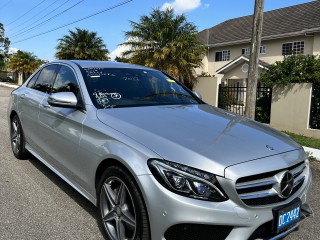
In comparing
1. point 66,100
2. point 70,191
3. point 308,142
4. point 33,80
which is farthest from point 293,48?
point 66,100

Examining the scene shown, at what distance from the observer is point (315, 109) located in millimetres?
10500

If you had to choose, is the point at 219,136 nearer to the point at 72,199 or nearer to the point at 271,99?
the point at 72,199

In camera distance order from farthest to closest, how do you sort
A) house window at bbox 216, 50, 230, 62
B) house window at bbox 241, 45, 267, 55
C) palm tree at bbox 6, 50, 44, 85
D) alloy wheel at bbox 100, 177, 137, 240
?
palm tree at bbox 6, 50, 44, 85, house window at bbox 216, 50, 230, 62, house window at bbox 241, 45, 267, 55, alloy wheel at bbox 100, 177, 137, 240

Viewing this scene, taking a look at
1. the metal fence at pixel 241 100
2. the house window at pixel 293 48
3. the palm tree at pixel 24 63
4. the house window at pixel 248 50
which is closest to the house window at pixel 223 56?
the house window at pixel 248 50

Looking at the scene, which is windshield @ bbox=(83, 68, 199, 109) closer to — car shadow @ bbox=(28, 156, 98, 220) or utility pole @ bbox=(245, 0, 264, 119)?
car shadow @ bbox=(28, 156, 98, 220)

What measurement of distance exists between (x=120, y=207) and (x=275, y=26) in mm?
25436

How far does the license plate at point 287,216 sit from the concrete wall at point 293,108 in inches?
318

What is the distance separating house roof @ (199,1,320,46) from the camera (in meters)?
23.3

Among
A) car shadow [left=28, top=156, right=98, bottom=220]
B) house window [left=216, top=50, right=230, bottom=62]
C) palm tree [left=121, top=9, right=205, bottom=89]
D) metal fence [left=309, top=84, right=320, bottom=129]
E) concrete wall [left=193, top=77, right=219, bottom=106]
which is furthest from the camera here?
house window [left=216, top=50, right=230, bottom=62]

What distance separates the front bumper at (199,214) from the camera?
241cm

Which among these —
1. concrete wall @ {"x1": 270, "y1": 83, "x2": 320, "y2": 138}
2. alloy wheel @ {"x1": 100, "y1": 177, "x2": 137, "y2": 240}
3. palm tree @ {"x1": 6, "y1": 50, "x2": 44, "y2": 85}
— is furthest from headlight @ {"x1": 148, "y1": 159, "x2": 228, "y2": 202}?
palm tree @ {"x1": 6, "y1": 50, "x2": 44, "y2": 85}

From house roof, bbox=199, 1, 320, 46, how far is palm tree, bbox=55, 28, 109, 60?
9.46 m

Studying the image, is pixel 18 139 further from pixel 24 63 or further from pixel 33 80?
pixel 24 63

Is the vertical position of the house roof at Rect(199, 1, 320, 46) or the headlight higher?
the house roof at Rect(199, 1, 320, 46)
